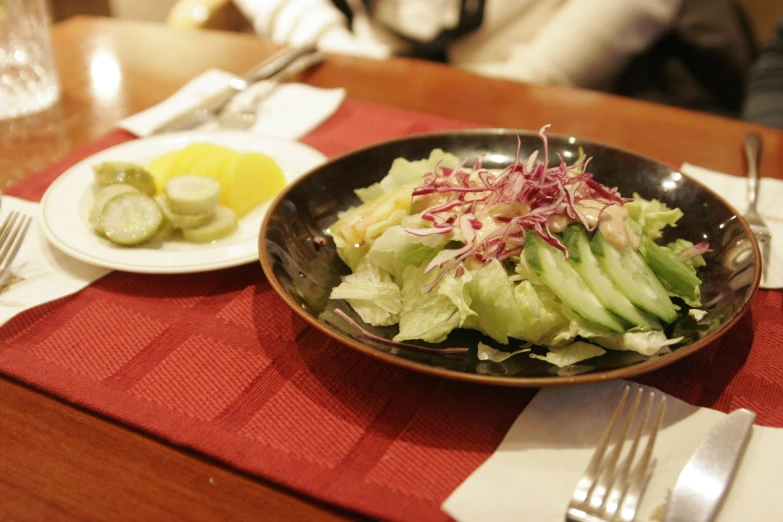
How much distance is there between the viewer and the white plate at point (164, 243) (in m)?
1.36

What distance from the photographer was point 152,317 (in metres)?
1.30

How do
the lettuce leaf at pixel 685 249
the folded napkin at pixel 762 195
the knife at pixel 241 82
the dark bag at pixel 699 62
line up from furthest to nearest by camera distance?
the dark bag at pixel 699 62
the knife at pixel 241 82
the folded napkin at pixel 762 195
the lettuce leaf at pixel 685 249

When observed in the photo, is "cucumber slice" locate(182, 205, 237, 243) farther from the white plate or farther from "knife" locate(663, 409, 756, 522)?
"knife" locate(663, 409, 756, 522)

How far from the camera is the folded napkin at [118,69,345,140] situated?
2.13 metres

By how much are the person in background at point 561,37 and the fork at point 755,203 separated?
125 centimetres

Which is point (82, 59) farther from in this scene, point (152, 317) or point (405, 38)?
point (152, 317)

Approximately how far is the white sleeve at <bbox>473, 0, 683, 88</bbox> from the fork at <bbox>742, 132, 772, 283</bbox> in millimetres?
1230

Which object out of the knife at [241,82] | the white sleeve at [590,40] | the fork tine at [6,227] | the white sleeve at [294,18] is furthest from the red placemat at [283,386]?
the white sleeve at [294,18]

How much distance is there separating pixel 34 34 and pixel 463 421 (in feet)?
6.94

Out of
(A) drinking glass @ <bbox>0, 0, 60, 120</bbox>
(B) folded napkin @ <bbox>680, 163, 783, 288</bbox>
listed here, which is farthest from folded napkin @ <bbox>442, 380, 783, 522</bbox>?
(A) drinking glass @ <bbox>0, 0, 60, 120</bbox>

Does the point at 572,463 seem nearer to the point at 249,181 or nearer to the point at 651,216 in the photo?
the point at 651,216

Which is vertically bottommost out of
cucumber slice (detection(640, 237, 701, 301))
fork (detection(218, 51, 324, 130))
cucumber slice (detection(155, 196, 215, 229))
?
fork (detection(218, 51, 324, 130))

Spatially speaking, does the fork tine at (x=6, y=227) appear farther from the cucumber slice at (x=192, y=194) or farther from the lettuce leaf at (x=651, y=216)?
the lettuce leaf at (x=651, y=216)

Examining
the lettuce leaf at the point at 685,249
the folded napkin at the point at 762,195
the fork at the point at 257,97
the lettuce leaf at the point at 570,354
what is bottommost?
the folded napkin at the point at 762,195
